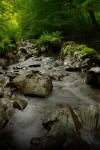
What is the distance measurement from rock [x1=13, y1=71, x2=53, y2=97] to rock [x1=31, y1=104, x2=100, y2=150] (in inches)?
33.7

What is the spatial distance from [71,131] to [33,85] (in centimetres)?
137

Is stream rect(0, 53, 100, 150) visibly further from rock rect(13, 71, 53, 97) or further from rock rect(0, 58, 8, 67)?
rock rect(0, 58, 8, 67)

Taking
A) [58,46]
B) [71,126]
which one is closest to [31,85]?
[71,126]

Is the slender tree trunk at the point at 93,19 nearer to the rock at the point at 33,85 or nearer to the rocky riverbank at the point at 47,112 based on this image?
the rocky riverbank at the point at 47,112

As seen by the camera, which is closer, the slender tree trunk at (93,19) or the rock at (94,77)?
the rock at (94,77)

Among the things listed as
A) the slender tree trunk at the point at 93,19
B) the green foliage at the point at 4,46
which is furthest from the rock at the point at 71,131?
the slender tree trunk at the point at 93,19

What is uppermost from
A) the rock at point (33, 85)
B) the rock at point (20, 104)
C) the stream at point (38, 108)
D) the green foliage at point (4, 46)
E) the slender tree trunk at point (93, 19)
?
the slender tree trunk at point (93, 19)

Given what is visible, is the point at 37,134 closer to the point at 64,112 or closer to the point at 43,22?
the point at 64,112

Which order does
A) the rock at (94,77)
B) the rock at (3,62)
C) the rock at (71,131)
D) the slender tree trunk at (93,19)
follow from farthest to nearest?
1. the slender tree trunk at (93,19)
2. the rock at (3,62)
3. the rock at (94,77)
4. the rock at (71,131)

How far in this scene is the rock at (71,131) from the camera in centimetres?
147

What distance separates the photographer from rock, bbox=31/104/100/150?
58.1 inches

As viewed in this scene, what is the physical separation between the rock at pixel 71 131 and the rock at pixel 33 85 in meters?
0.86

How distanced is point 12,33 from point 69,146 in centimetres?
660

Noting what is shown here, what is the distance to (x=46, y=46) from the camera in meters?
8.54
